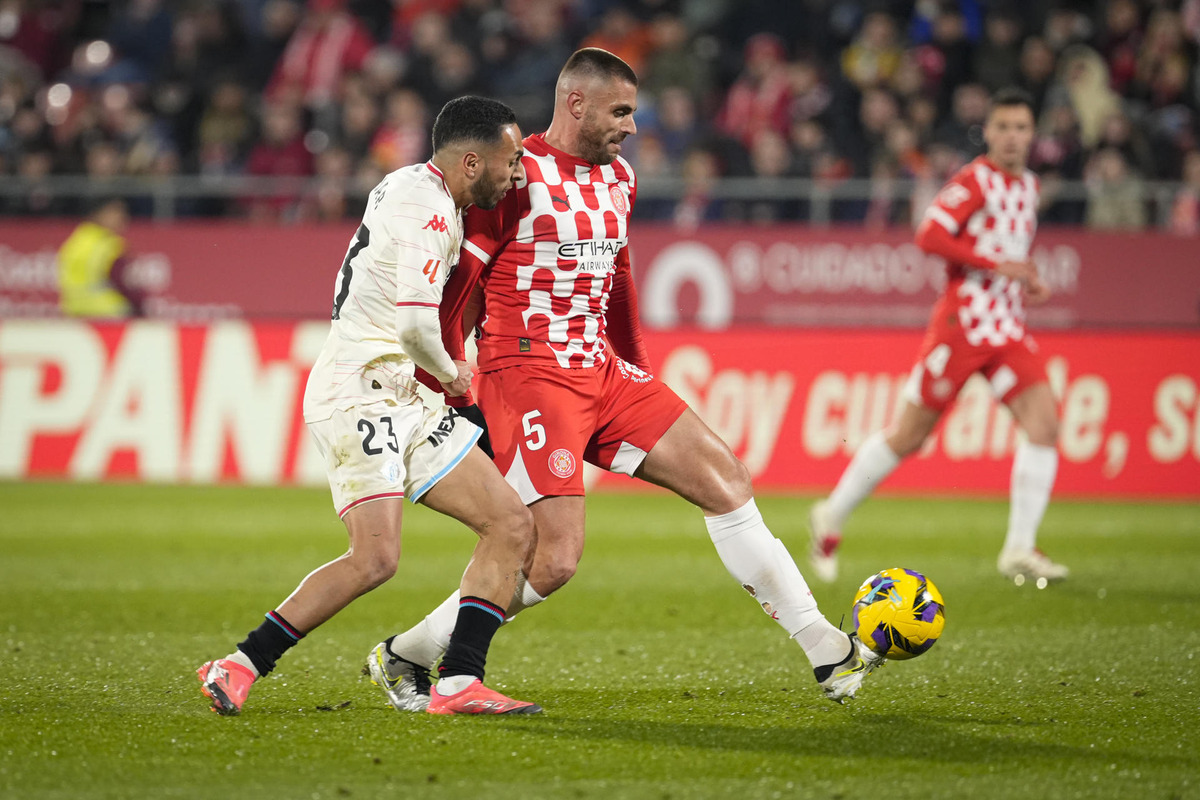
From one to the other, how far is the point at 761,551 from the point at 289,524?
6078mm

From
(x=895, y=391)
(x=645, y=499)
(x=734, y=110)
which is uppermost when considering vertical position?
(x=734, y=110)

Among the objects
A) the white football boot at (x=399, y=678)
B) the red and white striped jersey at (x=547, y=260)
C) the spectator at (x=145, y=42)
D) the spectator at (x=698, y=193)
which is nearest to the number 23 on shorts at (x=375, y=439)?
the red and white striped jersey at (x=547, y=260)

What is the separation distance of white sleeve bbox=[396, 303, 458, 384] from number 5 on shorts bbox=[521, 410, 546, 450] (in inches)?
19.3

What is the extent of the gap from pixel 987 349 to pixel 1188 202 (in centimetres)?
852

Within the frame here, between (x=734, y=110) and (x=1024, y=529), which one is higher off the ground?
(x=734, y=110)

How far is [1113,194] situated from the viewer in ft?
51.2

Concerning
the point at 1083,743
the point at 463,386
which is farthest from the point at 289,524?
the point at 1083,743

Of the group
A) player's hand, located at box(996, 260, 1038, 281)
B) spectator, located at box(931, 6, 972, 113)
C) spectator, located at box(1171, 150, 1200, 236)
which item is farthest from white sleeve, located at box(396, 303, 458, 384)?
spectator, located at box(931, 6, 972, 113)

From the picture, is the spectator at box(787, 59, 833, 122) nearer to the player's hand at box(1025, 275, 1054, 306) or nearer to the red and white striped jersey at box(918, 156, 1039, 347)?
the red and white striped jersey at box(918, 156, 1039, 347)

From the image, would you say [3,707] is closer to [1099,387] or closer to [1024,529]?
[1024,529]

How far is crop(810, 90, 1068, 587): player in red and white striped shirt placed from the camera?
8164 mm

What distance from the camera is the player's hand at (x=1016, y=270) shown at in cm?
801

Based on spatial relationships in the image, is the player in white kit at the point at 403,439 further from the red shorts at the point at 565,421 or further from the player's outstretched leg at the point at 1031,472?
the player's outstretched leg at the point at 1031,472

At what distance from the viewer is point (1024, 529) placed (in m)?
8.26
